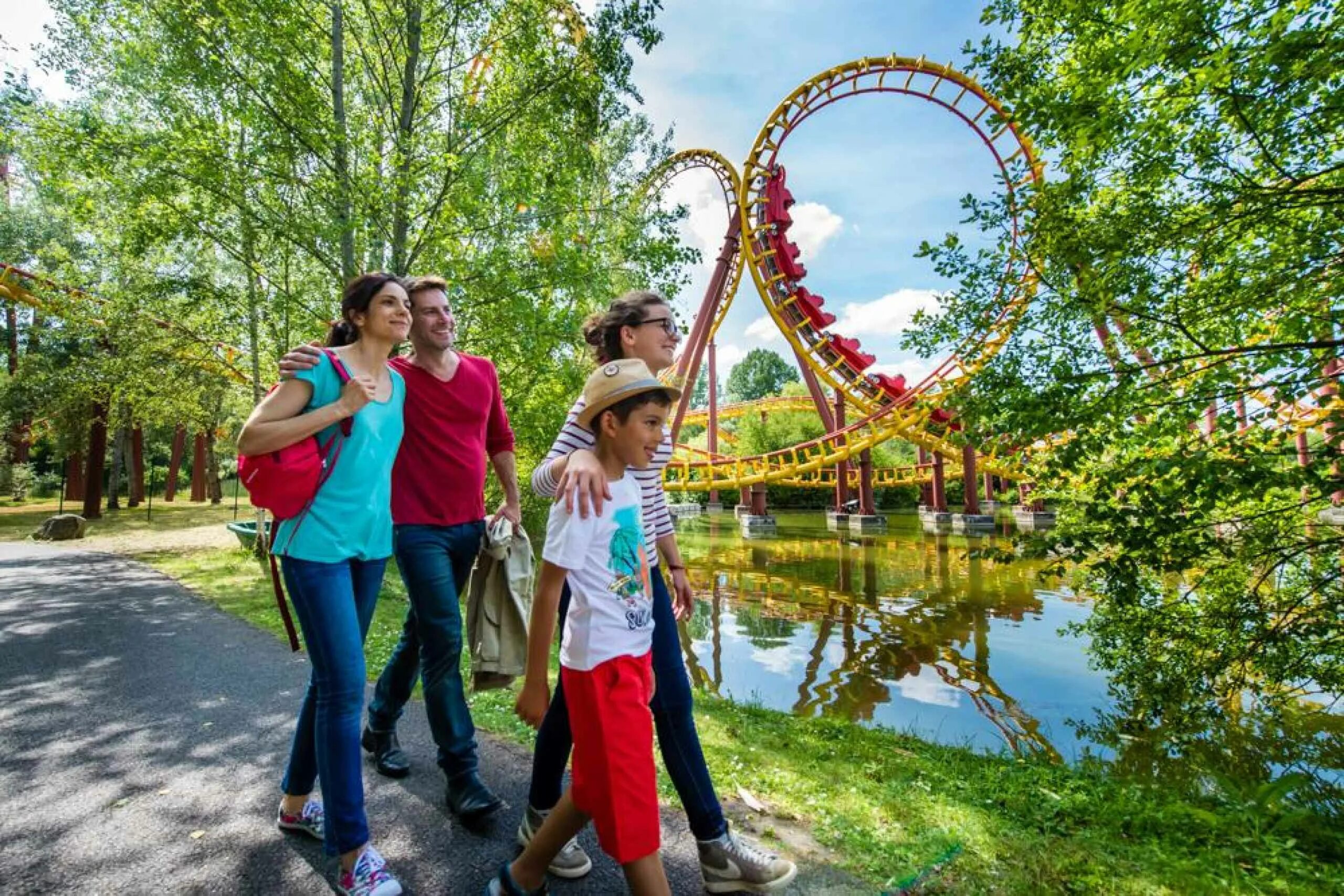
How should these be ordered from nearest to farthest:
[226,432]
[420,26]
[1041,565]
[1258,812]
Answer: [1258,812], [420,26], [1041,565], [226,432]

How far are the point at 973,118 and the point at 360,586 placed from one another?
20.1 metres

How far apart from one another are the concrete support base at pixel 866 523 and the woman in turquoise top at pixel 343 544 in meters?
19.6

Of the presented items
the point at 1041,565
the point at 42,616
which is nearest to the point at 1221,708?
the point at 1041,565

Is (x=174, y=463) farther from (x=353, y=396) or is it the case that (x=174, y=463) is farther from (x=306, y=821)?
(x=353, y=396)

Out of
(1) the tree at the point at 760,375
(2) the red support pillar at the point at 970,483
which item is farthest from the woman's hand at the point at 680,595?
(1) the tree at the point at 760,375

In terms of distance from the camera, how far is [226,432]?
757 inches

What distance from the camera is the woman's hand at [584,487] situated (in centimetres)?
151

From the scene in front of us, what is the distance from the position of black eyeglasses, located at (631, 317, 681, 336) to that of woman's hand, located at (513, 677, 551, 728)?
3.67 feet

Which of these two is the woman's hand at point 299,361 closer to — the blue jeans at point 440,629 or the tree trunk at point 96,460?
the blue jeans at point 440,629

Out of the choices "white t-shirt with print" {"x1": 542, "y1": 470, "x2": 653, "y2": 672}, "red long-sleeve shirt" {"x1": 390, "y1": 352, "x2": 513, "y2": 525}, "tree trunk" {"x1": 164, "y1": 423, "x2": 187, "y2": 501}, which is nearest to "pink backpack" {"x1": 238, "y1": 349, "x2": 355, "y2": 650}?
"red long-sleeve shirt" {"x1": 390, "y1": 352, "x2": 513, "y2": 525}

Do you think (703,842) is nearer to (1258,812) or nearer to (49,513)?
(1258,812)

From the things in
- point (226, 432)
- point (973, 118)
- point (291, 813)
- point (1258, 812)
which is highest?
point (973, 118)

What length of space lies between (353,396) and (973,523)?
2153 centimetres

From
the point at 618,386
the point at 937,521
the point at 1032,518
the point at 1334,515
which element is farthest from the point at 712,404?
the point at 618,386
